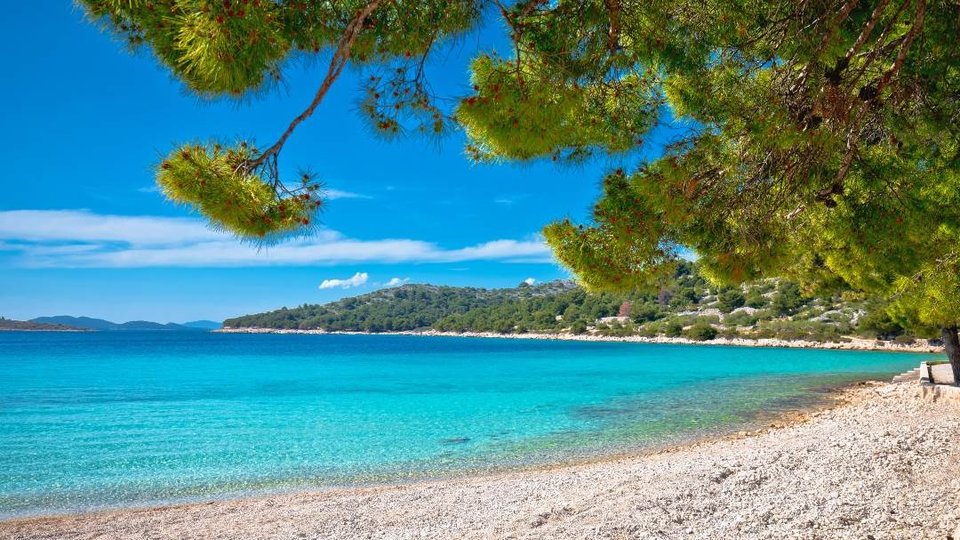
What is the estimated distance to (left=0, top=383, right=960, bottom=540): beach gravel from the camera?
17.9 feet

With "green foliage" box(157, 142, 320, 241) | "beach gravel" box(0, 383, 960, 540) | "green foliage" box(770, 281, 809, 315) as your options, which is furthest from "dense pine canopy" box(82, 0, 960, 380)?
"green foliage" box(770, 281, 809, 315)

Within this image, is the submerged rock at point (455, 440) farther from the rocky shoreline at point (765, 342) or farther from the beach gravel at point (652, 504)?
the rocky shoreline at point (765, 342)

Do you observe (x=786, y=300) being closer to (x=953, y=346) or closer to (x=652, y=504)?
(x=953, y=346)

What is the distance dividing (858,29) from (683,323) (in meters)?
80.8

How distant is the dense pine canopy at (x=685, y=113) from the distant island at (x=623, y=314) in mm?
510

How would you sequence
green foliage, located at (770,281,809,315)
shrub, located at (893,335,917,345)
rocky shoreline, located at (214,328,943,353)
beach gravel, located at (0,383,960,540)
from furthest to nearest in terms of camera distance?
1. green foliage, located at (770,281,809,315)
2. shrub, located at (893,335,917,345)
3. rocky shoreline, located at (214,328,943,353)
4. beach gravel, located at (0,383,960,540)

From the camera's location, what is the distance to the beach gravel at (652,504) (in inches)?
215

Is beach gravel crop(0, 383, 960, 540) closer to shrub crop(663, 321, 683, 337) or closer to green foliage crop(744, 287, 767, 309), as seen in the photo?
shrub crop(663, 321, 683, 337)

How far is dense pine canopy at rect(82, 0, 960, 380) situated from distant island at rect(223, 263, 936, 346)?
51 cm

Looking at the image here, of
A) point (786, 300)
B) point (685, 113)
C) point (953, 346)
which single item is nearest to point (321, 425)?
point (685, 113)

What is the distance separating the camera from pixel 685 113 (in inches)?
178

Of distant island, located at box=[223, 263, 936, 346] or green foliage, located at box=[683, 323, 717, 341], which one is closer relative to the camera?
distant island, located at box=[223, 263, 936, 346]

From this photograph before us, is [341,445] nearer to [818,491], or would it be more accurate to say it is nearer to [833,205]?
[818,491]

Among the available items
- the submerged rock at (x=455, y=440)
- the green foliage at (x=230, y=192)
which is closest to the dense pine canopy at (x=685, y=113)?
the green foliage at (x=230, y=192)
